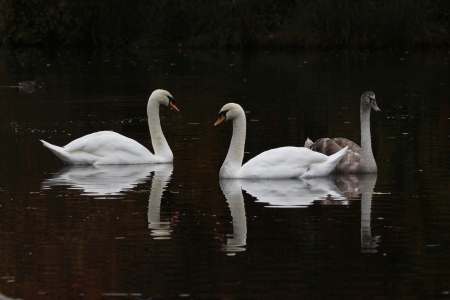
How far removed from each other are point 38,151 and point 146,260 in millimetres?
8558

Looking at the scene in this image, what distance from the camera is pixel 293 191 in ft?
46.4

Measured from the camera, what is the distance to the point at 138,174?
16.1 meters

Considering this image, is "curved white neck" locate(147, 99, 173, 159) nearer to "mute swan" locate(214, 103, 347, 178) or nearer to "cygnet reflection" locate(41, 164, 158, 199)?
"cygnet reflection" locate(41, 164, 158, 199)

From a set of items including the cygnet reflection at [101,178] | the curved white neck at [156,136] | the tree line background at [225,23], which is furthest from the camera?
the tree line background at [225,23]

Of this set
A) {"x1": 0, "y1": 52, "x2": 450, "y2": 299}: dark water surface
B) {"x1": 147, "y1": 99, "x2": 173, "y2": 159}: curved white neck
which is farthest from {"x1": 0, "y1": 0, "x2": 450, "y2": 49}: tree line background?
{"x1": 147, "y1": 99, "x2": 173, "y2": 159}: curved white neck

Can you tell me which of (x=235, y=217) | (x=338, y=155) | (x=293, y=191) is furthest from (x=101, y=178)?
(x=235, y=217)

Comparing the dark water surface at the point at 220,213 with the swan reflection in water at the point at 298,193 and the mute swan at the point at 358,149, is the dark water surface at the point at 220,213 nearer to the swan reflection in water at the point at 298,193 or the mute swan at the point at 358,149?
the swan reflection in water at the point at 298,193

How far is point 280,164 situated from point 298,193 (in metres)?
1.18

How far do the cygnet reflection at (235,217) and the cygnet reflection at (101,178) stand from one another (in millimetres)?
1140

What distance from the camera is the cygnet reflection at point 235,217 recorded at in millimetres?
10625

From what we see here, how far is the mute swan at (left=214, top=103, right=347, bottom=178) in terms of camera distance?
49.4 feet

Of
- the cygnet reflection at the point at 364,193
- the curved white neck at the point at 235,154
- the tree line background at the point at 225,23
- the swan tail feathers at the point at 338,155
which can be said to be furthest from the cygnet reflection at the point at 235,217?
the tree line background at the point at 225,23

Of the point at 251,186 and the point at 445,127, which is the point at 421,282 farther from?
the point at 445,127

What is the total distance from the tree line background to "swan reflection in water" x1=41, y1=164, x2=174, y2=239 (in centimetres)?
3105
